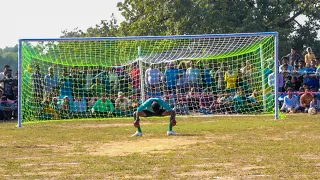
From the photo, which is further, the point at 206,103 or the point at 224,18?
the point at 224,18

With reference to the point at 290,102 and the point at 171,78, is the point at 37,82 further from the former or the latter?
the point at 290,102

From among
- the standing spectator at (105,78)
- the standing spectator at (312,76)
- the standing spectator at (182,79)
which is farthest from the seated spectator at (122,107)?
the standing spectator at (312,76)

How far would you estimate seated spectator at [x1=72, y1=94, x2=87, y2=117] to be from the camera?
26.4m

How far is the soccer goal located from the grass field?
302cm

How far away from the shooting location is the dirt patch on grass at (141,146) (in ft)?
51.0

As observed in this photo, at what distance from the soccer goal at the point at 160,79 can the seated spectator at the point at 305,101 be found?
164 cm

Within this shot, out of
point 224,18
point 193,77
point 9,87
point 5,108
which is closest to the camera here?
point 193,77

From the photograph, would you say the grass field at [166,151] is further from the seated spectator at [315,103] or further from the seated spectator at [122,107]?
the seated spectator at [315,103]

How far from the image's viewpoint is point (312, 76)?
27812 millimetres

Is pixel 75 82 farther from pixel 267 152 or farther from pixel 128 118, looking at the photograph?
pixel 267 152

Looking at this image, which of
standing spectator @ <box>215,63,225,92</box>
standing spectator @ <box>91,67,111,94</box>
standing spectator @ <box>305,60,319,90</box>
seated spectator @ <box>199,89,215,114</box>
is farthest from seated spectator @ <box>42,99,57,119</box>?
standing spectator @ <box>305,60,319,90</box>

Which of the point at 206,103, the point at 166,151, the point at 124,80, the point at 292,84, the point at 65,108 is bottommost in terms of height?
the point at 166,151

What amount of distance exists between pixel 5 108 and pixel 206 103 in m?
6.86

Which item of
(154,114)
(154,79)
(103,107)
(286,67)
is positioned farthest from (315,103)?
(154,114)
